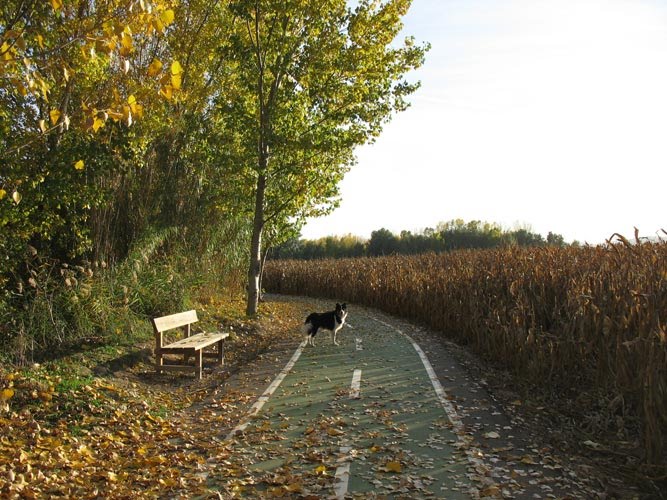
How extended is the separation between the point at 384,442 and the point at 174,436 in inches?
114

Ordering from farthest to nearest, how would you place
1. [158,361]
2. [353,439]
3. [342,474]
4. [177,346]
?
[158,361] → [177,346] → [353,439] → [342,474]

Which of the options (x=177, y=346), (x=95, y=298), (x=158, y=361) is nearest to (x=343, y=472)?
(x=177, y=346)

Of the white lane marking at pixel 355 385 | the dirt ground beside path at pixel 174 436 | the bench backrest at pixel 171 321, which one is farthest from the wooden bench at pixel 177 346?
the white lane marking at pixel 355 385

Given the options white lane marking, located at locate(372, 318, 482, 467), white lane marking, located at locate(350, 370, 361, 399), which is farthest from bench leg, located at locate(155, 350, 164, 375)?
white lane marking, located at locate(372, 318, 482, 467)

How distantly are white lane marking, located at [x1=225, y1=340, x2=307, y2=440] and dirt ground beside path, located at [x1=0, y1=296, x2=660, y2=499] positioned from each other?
0.50 feet

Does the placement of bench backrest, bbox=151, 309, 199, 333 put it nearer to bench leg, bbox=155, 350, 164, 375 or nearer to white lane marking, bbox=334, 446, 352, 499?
bench leg, bbox=155, 350, 164, 375

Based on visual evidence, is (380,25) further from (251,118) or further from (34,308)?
(34,308)

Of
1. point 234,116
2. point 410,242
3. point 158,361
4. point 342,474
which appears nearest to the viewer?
point 342,474

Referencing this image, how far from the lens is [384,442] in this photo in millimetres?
7383

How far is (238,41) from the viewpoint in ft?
62.8

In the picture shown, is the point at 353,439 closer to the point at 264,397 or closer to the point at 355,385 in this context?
the point at 264,397

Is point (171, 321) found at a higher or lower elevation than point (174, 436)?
higher

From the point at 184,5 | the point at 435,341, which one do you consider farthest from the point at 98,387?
the point at 184,5

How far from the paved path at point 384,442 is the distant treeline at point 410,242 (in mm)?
38442
